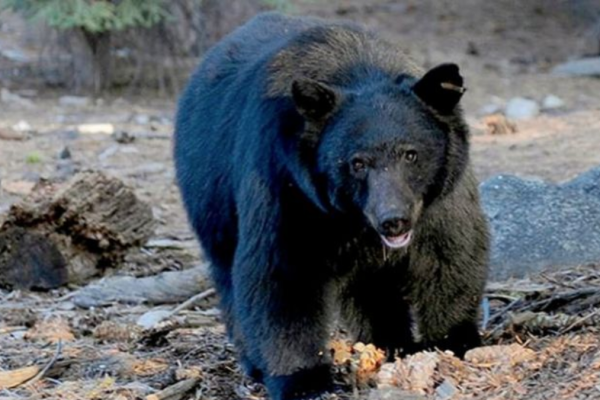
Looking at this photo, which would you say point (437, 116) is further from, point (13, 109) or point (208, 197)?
point (13, 109)

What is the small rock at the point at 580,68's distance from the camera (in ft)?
50.2

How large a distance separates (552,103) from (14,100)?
5.35 meters

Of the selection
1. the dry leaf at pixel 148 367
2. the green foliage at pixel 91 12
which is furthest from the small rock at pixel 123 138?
the dry leaf at pixel 148 367

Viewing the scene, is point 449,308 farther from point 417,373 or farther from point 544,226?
point 544,226

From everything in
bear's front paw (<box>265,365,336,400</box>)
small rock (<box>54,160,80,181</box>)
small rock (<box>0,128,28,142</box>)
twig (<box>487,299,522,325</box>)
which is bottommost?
small rock (<box>0,128,28,142</box>)

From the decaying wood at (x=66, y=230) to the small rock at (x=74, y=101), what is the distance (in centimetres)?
558

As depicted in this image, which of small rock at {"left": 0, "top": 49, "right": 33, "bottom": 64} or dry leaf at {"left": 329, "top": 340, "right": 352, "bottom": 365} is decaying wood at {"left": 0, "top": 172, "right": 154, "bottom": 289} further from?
small rock at {"left": 0, "top": 49, "right": 33, "bottom": 64}

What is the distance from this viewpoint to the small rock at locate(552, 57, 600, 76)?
1531 centimetres

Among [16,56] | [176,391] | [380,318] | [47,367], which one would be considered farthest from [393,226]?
[16,56]

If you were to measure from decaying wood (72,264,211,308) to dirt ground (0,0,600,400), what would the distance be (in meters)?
0.09

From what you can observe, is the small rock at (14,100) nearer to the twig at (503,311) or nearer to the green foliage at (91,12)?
the green foliage at (91,12)

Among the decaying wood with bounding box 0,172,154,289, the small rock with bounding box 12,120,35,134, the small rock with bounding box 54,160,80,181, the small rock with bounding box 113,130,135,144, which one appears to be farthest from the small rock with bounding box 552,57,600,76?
the decaying wood with bounding box 0,172,154,289

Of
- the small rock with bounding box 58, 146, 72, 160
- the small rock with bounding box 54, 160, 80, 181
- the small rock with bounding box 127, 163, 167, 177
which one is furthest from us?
the small rock with bounding box 58, 146, 72, 160

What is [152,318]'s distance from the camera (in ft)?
24.5
